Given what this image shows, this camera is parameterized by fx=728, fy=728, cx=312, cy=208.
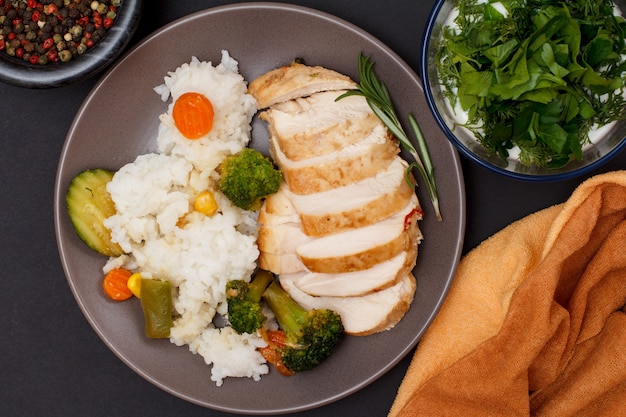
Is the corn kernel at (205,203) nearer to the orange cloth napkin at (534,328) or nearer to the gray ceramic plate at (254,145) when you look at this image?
the gray ceramic plate at (254,145)

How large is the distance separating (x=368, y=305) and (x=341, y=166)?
2.24 feet

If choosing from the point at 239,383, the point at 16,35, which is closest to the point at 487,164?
the point at 239,383

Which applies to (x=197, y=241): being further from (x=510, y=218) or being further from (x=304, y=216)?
(x=510, y=218)

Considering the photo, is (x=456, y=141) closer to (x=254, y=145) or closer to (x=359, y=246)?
(x=359, y=246)

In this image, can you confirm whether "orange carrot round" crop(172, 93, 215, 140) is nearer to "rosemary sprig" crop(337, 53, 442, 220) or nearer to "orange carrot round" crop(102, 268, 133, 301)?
"rosemary sprig" crop(337, 53, 442, 220)

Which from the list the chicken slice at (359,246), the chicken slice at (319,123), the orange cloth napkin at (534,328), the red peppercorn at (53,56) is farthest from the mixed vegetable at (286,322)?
the red peppercorn at (53,56)

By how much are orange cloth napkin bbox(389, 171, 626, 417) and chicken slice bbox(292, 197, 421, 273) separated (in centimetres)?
50

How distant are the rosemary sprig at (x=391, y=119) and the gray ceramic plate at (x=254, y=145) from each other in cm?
5

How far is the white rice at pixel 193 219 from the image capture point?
11.1ft

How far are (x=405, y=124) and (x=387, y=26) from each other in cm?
49

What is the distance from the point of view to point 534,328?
338cm

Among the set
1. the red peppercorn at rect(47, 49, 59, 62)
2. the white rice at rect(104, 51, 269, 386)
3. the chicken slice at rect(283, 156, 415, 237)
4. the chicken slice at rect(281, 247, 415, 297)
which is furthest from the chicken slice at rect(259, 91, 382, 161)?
the red peppercorn at rect(47, 49, 59, 62)

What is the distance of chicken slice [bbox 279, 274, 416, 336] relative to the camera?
3379 millimetres

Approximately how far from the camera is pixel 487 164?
3.09 meters
